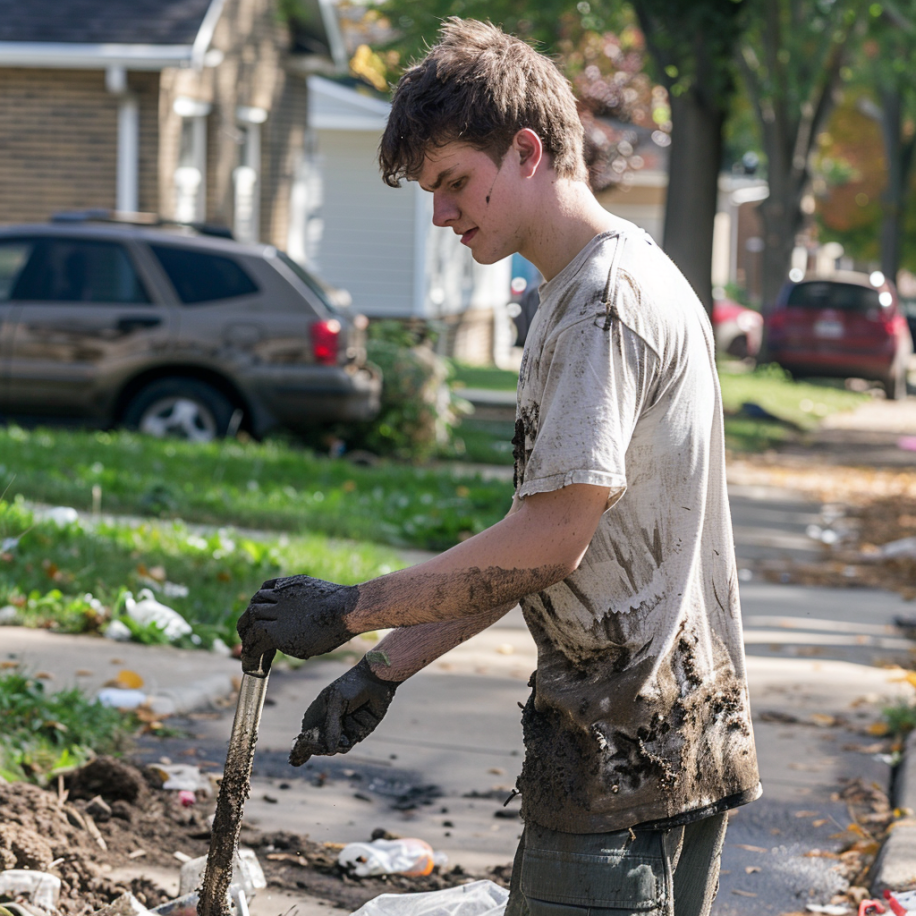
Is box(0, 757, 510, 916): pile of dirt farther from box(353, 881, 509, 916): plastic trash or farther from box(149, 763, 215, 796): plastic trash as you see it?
box(353, 881, 509, 916): plastic trash

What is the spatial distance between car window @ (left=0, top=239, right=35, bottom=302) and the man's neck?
920 cm

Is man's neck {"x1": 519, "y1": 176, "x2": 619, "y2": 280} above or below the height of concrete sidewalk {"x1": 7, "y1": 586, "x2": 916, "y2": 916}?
above

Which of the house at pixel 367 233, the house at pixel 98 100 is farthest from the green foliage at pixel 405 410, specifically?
the house at pixel 367 233

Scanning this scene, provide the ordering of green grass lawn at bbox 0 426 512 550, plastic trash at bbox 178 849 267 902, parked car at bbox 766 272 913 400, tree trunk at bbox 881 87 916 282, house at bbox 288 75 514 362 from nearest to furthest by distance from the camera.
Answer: plastic trash at bbox 178 849 267 902 < green grass lawn at bbox 0 426 512 550 < house at bbox 288 75 514 362 < parked car at bbox 766 272 913 400 < tree trunk at bbox 881 87 916 282

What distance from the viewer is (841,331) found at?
2184 cm

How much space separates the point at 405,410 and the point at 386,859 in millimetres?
7975

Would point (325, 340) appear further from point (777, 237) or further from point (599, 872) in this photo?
point (777, 237)

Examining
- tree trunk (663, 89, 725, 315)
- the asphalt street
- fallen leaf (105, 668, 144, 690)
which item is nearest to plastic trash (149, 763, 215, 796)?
the asphalt street

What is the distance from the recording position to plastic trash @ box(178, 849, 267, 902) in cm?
→ 334

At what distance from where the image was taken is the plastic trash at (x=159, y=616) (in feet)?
19.2

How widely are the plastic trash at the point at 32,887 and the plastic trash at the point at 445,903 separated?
2.33ft

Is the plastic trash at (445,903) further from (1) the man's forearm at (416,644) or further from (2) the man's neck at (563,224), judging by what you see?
(2) the man's neck at (563,224)

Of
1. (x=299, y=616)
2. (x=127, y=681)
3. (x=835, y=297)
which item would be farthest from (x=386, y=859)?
(x=835, y=297)

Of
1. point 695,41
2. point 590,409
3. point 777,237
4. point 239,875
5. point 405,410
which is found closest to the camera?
point 590,409
